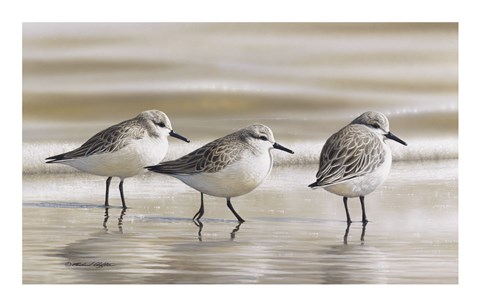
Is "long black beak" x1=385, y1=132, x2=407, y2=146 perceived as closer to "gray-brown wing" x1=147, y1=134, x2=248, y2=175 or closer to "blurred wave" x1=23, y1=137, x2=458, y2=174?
"blurred wave" x1=23, y1=137, x2=458, y2=174

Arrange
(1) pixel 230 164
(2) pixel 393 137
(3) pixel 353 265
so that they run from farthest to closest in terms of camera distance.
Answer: (2) pixel 393 137 → (1) pixel 230 164 → (3) pixel 353 265

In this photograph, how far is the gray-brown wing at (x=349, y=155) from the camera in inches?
226

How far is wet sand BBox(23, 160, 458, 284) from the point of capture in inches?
216

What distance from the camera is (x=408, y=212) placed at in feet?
19.2

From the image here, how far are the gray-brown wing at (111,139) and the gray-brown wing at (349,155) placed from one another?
1.22 m

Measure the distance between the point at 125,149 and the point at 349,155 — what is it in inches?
57.4

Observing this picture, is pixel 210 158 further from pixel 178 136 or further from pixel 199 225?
pixel 199 225

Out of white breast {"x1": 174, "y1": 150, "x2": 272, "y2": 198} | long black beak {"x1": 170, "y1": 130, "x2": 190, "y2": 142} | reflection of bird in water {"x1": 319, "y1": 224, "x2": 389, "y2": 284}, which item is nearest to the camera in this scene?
reflection of bird in water {"x1": 319, "y1": 224, "x2": 389, "y2": 284}

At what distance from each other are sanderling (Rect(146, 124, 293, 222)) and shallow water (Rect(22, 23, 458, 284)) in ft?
0.27

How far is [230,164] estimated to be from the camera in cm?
565

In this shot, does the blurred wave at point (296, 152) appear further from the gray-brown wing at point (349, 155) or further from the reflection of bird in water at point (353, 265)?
the reflection of bird in water at point (353, 265)
